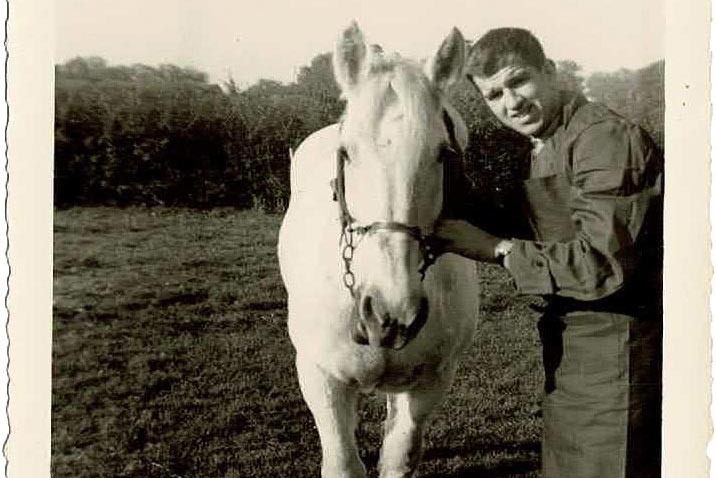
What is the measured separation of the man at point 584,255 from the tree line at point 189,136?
2.2 inches

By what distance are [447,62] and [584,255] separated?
0.34 metres

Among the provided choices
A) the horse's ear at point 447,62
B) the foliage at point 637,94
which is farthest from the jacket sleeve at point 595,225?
the horse's ear at point 447,62

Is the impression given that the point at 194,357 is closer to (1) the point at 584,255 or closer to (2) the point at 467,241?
(2) the point at 467,241

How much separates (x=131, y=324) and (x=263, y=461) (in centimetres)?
31

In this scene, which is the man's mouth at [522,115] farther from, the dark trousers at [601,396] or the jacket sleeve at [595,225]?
the dark trousers at [601,396]

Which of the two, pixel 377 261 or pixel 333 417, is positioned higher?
pixel 377 261

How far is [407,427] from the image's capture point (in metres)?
1.56

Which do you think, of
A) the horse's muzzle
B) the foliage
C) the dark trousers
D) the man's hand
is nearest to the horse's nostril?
the horse's muzzle

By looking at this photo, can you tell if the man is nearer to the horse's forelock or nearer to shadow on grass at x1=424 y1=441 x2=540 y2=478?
shadow on grass at x1=424 y1=441 x2=540 y2=478

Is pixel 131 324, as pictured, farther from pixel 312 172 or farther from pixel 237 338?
pixel 312 172

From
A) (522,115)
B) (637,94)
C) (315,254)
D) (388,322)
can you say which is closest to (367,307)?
(388,322)

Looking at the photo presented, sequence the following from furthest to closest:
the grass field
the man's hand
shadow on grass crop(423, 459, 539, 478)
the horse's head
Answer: shadow on grass crop(423, 459, 539, 478) → the grass field → the man's hand → the horse's head

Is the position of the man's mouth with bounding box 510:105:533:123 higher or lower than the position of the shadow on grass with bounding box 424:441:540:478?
higher

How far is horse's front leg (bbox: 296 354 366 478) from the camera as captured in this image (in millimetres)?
1520
